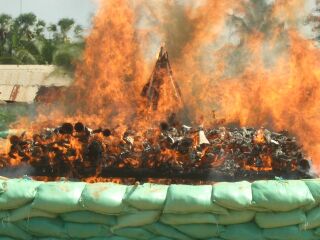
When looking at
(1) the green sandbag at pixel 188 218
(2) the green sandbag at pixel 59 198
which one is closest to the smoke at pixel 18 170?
(2) the green sandbag at pixel 59 198

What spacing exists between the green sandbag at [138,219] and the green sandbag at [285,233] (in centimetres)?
93

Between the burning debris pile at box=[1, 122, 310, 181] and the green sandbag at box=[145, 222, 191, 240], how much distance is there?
289 centimetres

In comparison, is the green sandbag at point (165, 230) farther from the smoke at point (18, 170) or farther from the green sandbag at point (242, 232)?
the smoke at point (18, 170)

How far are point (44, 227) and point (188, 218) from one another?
123 cm

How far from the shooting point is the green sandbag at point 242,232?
14.1 feet

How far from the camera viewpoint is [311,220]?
432cm

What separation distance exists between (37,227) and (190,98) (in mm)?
10221

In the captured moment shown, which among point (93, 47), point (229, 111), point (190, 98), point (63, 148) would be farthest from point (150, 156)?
point (190, 98)

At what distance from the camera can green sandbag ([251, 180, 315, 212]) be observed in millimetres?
4191

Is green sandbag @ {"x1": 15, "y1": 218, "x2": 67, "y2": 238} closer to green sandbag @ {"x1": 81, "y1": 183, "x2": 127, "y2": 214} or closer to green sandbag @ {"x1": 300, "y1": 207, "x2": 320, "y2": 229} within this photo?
green sandbag @ {"x1": 81, "y1": 183, "x2": 127, "y2": 214}

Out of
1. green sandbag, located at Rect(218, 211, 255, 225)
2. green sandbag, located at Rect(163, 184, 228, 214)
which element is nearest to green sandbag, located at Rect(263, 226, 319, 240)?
green sandbag, located at Rect(218, 211, 255, 225)

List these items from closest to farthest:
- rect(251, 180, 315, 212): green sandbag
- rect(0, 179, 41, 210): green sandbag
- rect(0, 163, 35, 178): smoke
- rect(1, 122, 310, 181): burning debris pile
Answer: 1. rect(251, 180, 315, 212): green sandbag
2. rect(0, 179, 41, 210): green sandbag
3. rect(1, 122, 310, 181): burning debris pile
4. rect(0, 163, 35, 178): smoke

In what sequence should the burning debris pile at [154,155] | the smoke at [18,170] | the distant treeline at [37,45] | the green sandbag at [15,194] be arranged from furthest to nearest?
the distant treeline at [37,45] < the smoke at [18,170] < the burning debris pile at [154,155] < the green sandbag at [15,194]

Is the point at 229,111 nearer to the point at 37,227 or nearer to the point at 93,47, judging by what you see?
the point at 93,47
